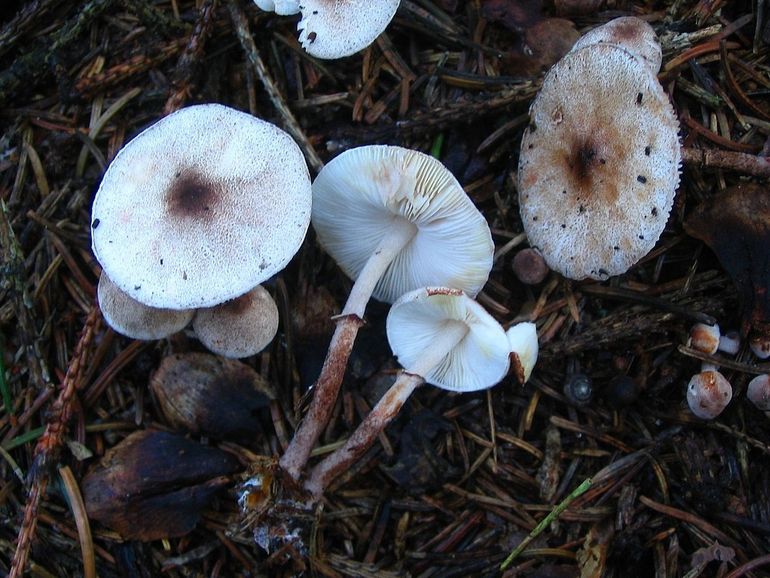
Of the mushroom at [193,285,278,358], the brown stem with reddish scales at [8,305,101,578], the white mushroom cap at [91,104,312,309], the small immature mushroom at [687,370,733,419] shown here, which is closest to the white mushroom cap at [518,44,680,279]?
the small immature mushroom at [687,370,733,419]

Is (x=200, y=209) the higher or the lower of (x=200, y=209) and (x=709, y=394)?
the higher

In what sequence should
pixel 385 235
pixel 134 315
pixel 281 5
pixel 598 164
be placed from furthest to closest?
pixel 385 235, pixel 281 5, pixel 598 164, pixel 134 315

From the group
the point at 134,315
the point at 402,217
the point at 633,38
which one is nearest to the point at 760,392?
the point at 633,38

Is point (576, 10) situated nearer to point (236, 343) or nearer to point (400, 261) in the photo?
point (400, 261)

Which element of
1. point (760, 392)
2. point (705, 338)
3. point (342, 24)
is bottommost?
point (760, 392)

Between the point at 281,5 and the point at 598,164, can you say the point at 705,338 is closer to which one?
the point at 598,164

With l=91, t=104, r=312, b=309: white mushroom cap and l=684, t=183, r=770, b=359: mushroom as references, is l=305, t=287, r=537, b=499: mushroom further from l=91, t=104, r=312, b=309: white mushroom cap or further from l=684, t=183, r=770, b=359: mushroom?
l=684, t=183, r=770, b=359: mushroom

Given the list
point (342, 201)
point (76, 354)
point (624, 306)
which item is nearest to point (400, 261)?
point (342, 201)

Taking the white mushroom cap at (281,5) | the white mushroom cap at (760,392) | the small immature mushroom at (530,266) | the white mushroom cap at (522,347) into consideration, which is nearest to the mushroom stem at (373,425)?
the white mushroom cap at (522,347)
